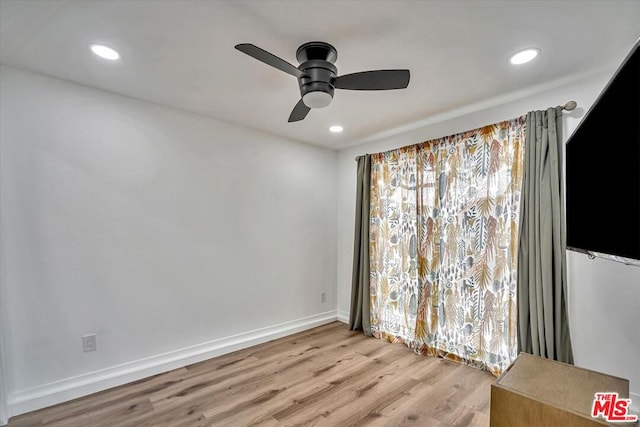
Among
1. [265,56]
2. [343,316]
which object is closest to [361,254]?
[343,316]

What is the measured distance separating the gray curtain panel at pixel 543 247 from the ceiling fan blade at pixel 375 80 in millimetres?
1355

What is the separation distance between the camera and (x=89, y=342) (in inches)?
91.5

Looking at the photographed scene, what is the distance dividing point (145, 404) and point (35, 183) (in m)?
1.81

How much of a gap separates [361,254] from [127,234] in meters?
2.51

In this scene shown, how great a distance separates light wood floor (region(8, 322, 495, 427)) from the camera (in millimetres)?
2008

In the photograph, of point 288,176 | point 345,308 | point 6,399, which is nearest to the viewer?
point 6,399

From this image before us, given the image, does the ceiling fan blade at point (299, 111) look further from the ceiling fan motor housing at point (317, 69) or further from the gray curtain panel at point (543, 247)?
the gray curtain panel at point (543, 247)

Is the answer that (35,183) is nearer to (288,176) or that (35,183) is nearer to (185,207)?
(185,207)

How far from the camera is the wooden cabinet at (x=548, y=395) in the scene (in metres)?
1.35

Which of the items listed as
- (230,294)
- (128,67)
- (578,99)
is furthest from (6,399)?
(578,99)

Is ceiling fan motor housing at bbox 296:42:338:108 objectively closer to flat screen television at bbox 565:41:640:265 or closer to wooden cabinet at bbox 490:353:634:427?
flat screen television at bbox 565:41:640:265

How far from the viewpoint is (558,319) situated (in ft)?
7.19

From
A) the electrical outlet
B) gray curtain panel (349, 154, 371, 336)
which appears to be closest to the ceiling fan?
gray curtain panel (349, 154, 371, 336)

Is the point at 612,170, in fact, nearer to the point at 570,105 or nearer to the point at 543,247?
the point at 543,247
